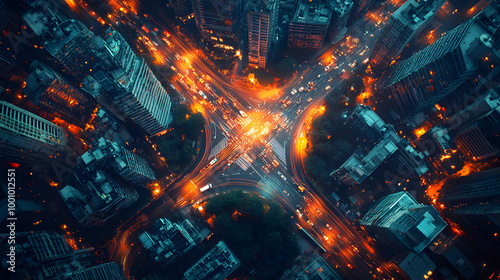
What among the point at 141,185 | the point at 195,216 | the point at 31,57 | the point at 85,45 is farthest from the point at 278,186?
the point at 31,57

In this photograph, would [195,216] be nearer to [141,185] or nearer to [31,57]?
[141,185]

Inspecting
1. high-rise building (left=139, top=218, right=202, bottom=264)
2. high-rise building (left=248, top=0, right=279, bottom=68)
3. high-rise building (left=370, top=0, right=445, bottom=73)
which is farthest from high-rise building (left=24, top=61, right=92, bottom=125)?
high-rise building (left=370, top=0, right=445, bottom=73)

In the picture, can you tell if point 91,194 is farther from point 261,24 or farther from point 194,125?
point 261,24

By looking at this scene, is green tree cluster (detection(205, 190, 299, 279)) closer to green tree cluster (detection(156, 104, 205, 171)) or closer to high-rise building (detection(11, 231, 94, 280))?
green tree cluster (detection(156, 104, 205, 171))

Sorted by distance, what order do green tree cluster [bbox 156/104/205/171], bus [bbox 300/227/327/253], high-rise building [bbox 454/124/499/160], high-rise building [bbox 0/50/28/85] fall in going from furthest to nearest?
green tree cluster [bbox 156/104/205/171] → high-rise building [bbox 454/124/499/160] → bus [bbox 300/227/327/253] → high-rise building [bbox 0/50/28/85]

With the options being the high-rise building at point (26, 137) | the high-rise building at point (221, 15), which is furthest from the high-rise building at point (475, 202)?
the high-rise building at point (26, 137)

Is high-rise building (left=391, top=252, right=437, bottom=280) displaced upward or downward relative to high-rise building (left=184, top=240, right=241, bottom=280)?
downward
